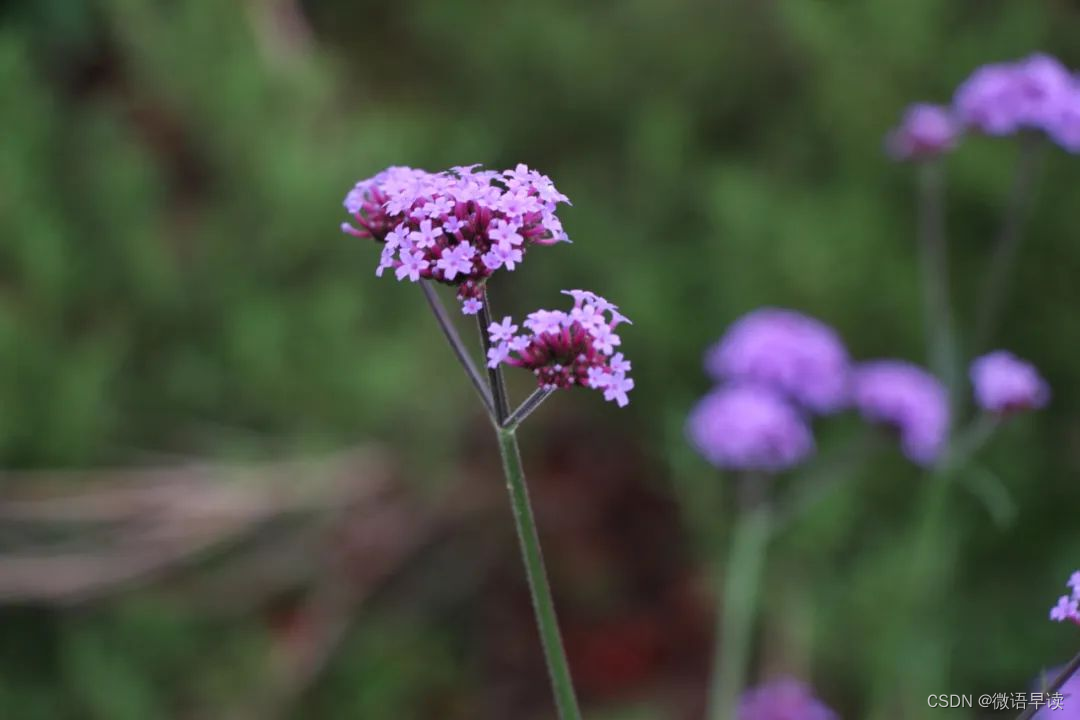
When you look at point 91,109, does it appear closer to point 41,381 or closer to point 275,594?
point 41,381

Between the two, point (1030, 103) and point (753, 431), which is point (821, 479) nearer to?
point (753, 431)

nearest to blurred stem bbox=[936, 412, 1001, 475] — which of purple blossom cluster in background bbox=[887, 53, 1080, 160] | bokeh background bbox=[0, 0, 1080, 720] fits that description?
purple blossom cluster in background bbox=[887, 53, 1080, 160]

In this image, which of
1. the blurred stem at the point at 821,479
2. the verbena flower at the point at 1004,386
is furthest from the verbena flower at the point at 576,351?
the blurred stem at the point at 821,479

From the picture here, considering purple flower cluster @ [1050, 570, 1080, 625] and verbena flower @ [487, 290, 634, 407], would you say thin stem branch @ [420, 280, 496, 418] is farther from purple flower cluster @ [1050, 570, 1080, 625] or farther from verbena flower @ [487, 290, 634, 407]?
purple flower cluster @ [1050, 570, 1080, 625]

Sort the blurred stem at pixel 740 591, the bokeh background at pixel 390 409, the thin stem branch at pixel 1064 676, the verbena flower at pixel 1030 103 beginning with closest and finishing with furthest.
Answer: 1. the thin stem branch at pixel 1064 676
2. the verbena flower at pixel 1030 103
3. the blurred stem at pixel 740 591
4. the bokeh background at pixel 390 409

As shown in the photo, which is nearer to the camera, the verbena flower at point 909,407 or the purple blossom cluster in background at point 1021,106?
the purple blossom cluster in background at point 1021,106

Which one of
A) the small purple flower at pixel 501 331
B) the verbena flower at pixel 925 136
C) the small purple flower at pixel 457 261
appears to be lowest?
the small purple flower at pixel 501 331

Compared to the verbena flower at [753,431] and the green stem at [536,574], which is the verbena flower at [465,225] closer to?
the green stem at [536,574]

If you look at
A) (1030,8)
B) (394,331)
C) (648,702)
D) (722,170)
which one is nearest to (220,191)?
(394,331)
